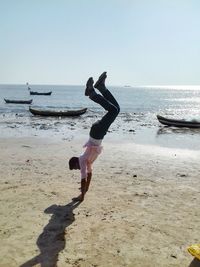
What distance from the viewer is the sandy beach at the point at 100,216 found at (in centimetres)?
539

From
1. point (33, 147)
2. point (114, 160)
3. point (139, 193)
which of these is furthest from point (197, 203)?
point (33, 147)

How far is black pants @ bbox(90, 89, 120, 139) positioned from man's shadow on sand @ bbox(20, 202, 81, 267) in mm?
1568

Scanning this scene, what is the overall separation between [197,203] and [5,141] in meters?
13.4

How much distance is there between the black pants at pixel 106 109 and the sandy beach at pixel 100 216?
152 cm

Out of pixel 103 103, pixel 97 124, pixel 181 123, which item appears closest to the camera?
pixel 103 103

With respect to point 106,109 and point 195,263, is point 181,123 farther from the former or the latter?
point 195,263

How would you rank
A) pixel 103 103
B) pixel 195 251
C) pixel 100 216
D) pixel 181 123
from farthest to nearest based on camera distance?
pixel 181 123, pixel 103 103, pixel 100 216, pixel 195 251

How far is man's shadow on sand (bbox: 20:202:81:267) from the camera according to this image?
17.0ft

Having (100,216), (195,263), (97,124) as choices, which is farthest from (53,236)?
(97,124)

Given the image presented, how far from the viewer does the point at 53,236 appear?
6.03m

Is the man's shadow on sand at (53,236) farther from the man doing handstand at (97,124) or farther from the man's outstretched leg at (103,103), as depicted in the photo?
the man's outstretched leg at (103,103)

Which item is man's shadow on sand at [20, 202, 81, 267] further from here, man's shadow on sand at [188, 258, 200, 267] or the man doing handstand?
man's shadow on sand at [188, 258, 200, 267]

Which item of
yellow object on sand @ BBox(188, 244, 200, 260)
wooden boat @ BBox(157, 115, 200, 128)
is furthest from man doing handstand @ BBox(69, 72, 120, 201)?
wooden boat @ BBox(157, 115, 200, 128)

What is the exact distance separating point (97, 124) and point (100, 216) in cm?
186
